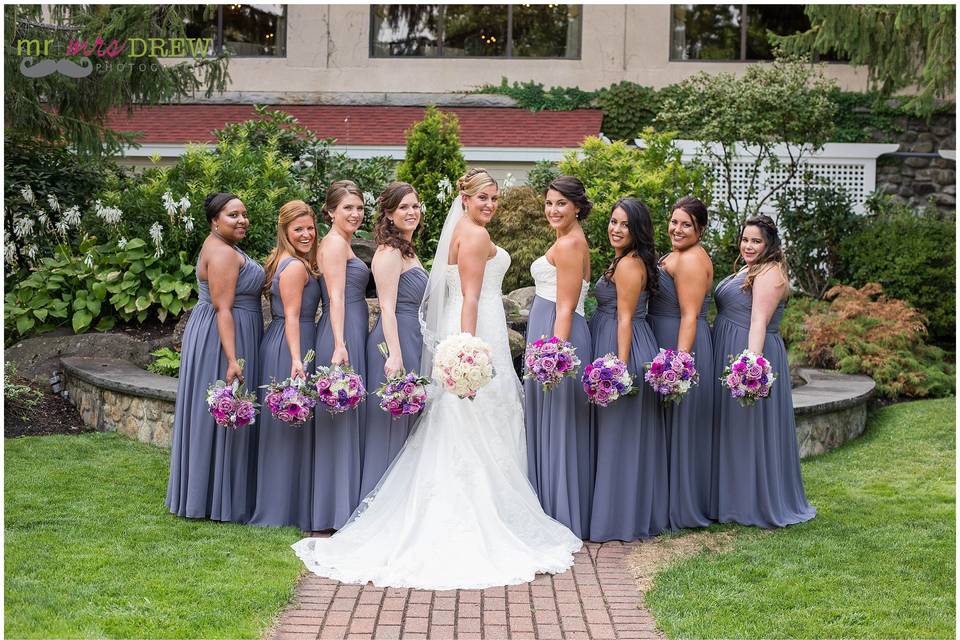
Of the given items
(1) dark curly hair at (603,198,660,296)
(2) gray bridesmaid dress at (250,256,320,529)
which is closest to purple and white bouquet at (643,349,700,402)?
(1) dark curly hair at (603,198,660,296)

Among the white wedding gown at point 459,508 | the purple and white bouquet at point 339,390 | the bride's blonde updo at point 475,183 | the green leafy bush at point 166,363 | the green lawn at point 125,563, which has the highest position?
the bride's blonde updo at point 475,183

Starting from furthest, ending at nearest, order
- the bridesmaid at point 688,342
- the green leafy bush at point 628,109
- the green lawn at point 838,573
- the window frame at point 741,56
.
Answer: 1. the window frame at point 741,56
2. the green leafy bush at point 628,109
3. the bridesmaid at point 688,342
4. the green lawn at point 838,573

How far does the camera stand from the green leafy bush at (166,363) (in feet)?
31.7

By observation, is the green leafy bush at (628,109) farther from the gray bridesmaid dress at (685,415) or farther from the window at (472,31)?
the gray bridesmaid dress at (685,415)

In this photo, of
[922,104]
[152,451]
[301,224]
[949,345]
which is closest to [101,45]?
[152,451]

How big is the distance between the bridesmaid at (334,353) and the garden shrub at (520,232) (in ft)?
17.8

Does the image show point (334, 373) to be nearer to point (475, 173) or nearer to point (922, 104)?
point (475, 173)

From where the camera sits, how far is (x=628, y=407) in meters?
6.39

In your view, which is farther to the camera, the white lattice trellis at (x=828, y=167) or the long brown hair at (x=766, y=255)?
the white lattice trellis at (x=828, y=167)

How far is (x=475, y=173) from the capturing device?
6441 millimetres

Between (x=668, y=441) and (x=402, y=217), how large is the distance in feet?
7.30

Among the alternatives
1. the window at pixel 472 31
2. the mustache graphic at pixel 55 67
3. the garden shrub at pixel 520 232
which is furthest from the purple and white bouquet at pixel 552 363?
the window at pixel 472 31

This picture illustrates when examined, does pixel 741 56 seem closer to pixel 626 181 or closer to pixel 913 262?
pixel 913 262

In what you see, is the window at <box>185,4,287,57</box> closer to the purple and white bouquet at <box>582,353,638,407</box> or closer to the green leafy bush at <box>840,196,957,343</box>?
the green leafy bush at <box>840,196,957,343</box>
